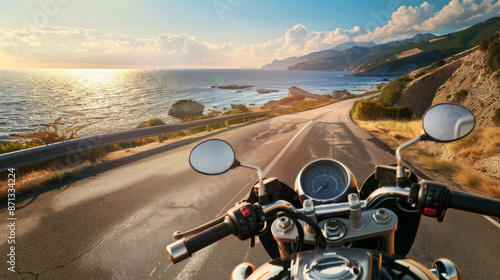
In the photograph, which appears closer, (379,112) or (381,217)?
(381,217)

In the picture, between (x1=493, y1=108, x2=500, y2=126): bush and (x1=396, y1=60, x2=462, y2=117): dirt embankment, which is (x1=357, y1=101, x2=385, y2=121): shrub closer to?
(x1=396, y1=60, x2=462, y2=117): dirt embankment

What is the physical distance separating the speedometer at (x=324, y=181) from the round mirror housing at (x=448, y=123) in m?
0.64

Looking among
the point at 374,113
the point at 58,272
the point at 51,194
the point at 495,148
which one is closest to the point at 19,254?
the point at 58,272

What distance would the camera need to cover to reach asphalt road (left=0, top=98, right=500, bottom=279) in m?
2.95

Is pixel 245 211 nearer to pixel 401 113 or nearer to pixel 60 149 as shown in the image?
pixel 60 149

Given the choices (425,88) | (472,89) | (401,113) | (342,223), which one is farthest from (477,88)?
(342,223)

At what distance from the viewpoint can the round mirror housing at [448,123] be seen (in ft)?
5.87

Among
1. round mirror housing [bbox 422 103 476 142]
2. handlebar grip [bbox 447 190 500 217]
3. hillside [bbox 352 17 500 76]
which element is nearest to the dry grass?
round mirror housing [bbox 422 103 476 142]

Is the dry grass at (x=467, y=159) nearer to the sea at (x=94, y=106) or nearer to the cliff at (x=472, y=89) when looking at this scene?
the cliff at (x=472, y=89)

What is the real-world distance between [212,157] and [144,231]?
2.50 m

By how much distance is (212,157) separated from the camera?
6.27ft

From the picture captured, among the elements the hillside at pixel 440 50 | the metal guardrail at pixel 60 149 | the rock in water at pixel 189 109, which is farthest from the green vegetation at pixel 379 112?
the hillside at pixel 440 50

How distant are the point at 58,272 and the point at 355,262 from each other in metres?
3.30

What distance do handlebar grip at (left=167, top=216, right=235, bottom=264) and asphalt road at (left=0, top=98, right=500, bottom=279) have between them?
1.90m
